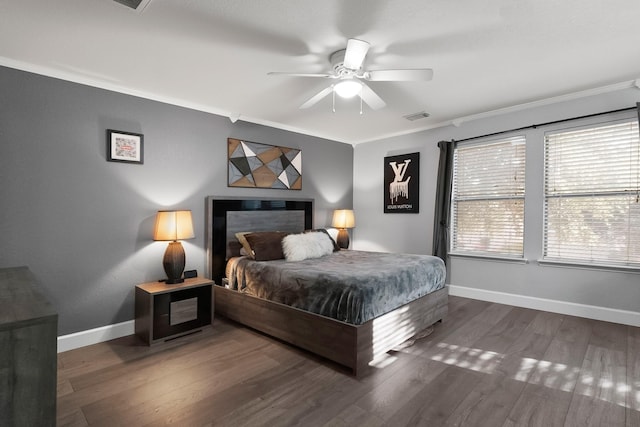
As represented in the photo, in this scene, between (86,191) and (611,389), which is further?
(86,191)

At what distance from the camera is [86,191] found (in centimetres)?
296

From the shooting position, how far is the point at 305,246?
370cm

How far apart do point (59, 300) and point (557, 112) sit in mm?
5514

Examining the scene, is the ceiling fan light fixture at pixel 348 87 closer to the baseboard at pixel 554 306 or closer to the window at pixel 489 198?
the window at pixel 489 198

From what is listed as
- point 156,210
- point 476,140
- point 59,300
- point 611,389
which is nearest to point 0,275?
point 59,300

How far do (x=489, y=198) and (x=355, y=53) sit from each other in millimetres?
3011

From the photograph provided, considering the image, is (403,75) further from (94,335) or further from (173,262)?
(94,335)

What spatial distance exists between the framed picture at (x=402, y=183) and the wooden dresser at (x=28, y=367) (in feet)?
14.8

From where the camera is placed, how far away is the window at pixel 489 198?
13.2 feet

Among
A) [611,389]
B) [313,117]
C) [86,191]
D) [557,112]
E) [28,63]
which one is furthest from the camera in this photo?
[313,117]

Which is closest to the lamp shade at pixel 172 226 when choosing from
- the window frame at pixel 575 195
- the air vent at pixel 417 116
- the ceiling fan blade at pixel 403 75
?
the ceiling fan blade at pixel 403 75

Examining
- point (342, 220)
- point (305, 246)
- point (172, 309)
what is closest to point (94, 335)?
point (172, 309)

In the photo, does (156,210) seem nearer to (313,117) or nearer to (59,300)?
(59,300)

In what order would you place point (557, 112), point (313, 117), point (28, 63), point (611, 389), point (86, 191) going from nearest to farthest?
1. point (611, 389)
2. point (28, 63)
3. point (86, 191)
4. point (557, 112)
5. point (313, 117)
